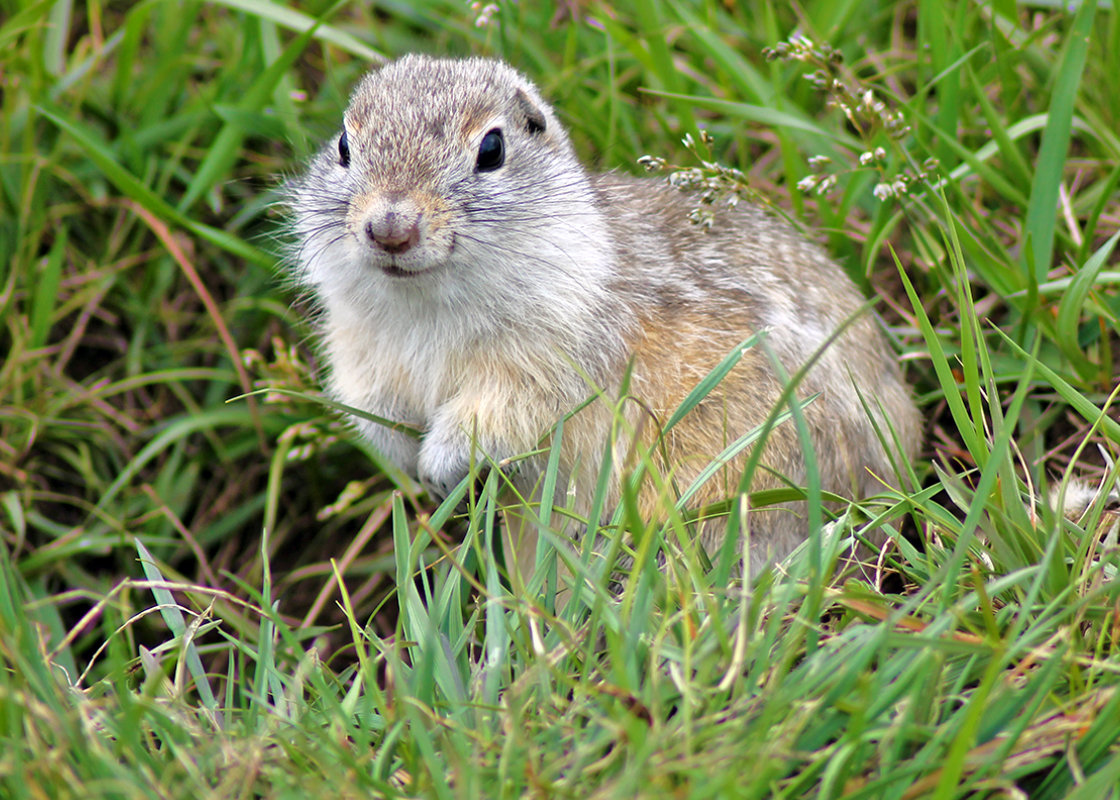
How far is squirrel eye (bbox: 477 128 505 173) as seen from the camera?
3.98 m

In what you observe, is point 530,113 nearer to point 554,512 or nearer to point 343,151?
point 343,151

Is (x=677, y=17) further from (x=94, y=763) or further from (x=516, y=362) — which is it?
(x=94, y=763)

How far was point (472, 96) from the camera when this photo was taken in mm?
4008

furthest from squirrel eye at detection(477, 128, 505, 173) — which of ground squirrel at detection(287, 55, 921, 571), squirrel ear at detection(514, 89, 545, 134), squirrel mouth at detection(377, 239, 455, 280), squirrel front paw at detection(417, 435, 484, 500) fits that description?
squirrel front paw at detection(417, 435, 484, 500)

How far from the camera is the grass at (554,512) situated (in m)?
2.65

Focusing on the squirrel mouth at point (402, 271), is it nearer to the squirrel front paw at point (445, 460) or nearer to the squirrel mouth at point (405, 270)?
the squirrel mouth at point (405, 270)

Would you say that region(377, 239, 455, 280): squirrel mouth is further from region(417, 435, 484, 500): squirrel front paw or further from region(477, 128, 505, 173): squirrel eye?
region(417, 435, 484, 500): squirrel front paw

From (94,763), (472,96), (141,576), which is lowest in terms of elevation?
(141,576)

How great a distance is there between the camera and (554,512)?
13.0ft

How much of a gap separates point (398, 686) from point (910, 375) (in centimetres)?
289

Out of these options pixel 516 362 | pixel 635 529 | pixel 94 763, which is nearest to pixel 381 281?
pixel 516 362

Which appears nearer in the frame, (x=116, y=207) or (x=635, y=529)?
(x=635, y=529)

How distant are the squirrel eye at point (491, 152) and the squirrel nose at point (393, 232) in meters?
0.54

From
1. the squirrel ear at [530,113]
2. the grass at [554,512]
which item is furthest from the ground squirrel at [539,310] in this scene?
the grass at [554,512]
